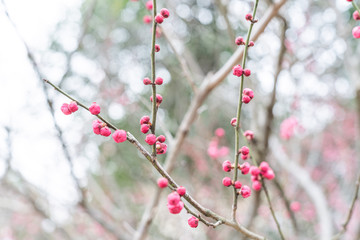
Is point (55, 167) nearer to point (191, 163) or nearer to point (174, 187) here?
point (191, 163)

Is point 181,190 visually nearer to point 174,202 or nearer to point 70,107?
point 174,202

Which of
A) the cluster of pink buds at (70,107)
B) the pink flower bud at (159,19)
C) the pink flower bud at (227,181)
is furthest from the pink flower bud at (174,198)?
the pink flower bud at (159,19)

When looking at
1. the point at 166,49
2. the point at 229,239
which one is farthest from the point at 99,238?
the point at 166,49

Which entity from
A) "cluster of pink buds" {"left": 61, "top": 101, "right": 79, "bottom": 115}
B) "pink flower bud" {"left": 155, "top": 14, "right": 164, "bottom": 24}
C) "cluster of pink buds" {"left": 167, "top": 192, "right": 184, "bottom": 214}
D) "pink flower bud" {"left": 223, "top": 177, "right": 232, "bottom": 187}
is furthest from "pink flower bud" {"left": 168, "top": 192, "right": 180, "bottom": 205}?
"pink flower bud" {"left": 155, "top": 14, "right": 164, "bottom": 24}

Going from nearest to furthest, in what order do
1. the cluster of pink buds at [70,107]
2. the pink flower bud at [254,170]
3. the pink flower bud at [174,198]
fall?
1. the pink flower bud at [174,198]
2. the cluster of pink buds at [70,107]
3. the pink flower bud at [254,170]

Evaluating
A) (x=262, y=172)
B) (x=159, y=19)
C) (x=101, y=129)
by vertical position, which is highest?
(x=159, y=19)

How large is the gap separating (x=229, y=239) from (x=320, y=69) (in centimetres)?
253

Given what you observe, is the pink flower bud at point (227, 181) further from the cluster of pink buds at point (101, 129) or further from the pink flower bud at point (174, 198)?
the cluster of pink buds at point (101, 129)

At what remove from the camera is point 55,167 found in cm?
296

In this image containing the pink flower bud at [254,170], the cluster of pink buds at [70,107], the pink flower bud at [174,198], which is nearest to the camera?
the pink flower bud at [174,198]

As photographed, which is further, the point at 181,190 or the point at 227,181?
the point at 227,181

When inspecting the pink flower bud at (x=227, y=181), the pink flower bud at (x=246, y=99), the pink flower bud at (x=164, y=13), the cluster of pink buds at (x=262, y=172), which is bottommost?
the cluster of pink buds at (x=262, y=172)

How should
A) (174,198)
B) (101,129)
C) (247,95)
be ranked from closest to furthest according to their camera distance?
1. (174,198)
2. (101,129)
3. (247,95)

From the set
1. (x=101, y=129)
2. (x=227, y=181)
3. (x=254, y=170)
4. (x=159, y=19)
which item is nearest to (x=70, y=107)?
(x=101, y=129)
